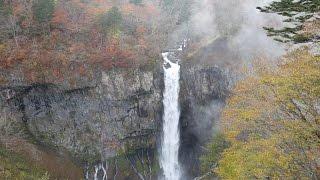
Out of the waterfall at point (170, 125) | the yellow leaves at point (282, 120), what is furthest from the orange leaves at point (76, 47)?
the yellow leaves at point (282, 120)

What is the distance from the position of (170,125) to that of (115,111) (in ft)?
20.7

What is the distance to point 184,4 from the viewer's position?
59.3 m

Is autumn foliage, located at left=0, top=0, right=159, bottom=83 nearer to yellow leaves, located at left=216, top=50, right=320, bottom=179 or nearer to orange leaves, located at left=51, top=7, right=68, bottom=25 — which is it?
orange leaves, located at left=51, top=7, right=68, bottom=25

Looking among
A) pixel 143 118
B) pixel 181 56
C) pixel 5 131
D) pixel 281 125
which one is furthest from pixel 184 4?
pixel 281 125

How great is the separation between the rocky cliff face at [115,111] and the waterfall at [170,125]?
0.69 m

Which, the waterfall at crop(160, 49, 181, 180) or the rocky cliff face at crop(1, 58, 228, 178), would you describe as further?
the waterfall at crop(160, 49, 181, 180)

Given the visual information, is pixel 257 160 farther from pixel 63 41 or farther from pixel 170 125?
pixel 63 41

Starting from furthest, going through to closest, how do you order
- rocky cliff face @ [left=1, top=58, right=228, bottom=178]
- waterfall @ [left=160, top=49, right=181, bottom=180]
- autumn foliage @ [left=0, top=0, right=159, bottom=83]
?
1. waterfall @ [left=160, top=49, right=181, bottom=180]
2. rocky cliff face @ [left=1, top=58, right=228, bottom=178]
3. autumn foliage @ [left=0, top=0, right=159, bottom=83]

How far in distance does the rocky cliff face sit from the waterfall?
0.69 metres

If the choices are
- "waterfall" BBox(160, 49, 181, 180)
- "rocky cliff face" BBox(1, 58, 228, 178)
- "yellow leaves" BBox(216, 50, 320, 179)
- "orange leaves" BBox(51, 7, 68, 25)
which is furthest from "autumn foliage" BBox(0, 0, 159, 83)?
"yellow leaves" BBox(216, 50, 320, 179)

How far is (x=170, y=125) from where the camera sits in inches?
1672

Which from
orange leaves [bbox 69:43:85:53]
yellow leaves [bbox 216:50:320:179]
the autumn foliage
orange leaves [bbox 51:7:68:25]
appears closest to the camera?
yellow leaves [bbox 216:50:320:179]

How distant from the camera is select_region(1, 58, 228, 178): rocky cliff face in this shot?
38031 millimetres

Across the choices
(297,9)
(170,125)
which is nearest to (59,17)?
(170,125)
